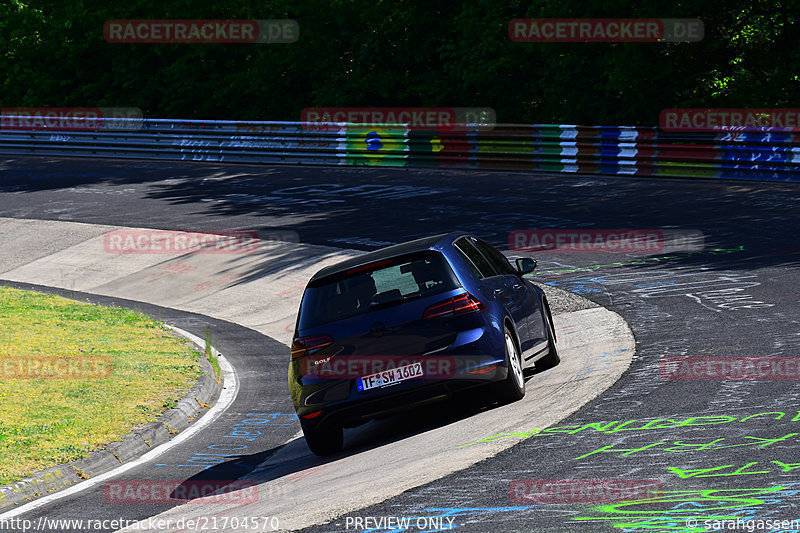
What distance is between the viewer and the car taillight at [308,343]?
29.3ft

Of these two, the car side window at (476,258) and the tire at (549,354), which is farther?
the tire at (549,354)

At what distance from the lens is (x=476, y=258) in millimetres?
10188

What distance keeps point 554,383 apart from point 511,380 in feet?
3.48

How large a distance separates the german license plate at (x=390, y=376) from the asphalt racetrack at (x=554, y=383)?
1.71ft

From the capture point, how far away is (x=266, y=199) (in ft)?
81.5

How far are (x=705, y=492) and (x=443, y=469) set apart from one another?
1.96 metres

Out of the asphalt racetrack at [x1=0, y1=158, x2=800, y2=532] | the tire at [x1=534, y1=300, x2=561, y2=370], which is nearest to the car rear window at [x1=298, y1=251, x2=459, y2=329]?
the asphalt racetrack at [x1=0, y1=158, x2=800, y2=532]

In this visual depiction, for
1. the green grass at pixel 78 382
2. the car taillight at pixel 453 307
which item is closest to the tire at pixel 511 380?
the car taillight at pixel 453 307

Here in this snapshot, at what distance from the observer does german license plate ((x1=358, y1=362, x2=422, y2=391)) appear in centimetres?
884

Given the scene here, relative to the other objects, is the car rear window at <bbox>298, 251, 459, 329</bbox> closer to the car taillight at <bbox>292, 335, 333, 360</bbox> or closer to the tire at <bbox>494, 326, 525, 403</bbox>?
the car taillight at <bbox>292, 335, 333, 360</bbox>

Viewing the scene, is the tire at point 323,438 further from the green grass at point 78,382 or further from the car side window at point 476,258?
the green grass at point 78,382

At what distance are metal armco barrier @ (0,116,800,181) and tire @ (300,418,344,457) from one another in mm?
14239

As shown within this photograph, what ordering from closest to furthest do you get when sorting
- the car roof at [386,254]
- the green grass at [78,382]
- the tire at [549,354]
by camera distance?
the car roof at [386,254], the green grass at [78,382], the tire at [549,354]

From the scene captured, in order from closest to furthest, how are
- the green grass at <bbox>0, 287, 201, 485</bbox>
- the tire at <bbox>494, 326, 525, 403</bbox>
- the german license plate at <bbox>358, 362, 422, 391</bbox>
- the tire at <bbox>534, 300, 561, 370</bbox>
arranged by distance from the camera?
the german license plate at <bbox>358, 362, 422, 391</bbox> → the tire at <bbox>494, 326, 525, 403</bbox> → the green grass at <bbox>0, 287, 201, 485</bbox> → the tire at <bbox>534, 300, 561, 370</bbox>
